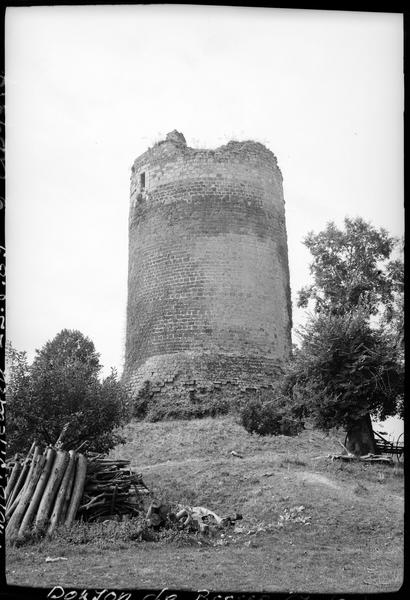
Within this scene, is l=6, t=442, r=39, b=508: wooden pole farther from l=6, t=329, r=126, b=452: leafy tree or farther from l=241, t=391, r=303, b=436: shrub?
l=241, t=391, r=303, b=436: shrub

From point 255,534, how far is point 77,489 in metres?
2.65

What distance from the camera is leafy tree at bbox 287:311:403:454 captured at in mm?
15484

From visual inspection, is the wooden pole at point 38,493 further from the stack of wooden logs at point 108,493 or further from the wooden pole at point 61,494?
the stack of wooden logs at point 108,493

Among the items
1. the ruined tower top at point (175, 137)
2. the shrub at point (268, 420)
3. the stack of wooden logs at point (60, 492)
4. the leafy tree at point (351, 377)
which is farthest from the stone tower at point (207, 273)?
the stack of wooden logs at point (60, 492)

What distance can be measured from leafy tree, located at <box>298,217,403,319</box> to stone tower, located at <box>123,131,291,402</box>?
8.18 feet

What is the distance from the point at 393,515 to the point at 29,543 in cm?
557

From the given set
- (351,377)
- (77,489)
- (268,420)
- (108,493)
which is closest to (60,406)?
(108,493)

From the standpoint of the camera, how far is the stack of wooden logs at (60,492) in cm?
971

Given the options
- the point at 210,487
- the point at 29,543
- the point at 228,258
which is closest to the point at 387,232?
the point at 228,258

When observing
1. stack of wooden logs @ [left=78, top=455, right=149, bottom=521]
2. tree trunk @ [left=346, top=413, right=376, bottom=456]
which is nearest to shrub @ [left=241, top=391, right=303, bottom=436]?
tree trunk @ [left=346, top=413, right=376, bottom=456]

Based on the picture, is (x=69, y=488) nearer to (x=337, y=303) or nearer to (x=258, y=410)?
(x=258, y=410)

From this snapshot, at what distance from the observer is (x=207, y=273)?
20.5 metres

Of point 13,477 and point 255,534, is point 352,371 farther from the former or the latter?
point 13,477

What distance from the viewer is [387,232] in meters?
24.1
